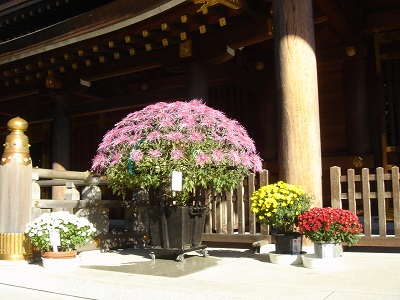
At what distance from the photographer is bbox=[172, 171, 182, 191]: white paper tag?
5.18m

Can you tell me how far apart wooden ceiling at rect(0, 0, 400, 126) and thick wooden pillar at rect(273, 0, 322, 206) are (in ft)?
3.98

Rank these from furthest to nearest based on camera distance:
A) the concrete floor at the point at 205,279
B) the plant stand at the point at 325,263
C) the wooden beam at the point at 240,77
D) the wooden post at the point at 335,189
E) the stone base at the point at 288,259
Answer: the wooden beam at the point at 240,77, the wooden post at the point at 335,189, the stone base at the point at 288,259, the plant stand at the point at 325,263, the concrete floor at the point at 205,279

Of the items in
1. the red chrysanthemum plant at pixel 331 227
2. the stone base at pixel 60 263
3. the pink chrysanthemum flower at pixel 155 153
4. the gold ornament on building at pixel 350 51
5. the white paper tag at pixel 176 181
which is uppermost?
the gold ornament on building at pixel 350 51

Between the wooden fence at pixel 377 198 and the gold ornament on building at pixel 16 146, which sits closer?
the wooden fence at pixel 377 198

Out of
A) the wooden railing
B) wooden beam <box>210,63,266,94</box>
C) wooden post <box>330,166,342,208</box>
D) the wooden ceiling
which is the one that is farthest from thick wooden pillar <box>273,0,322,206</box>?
wooden beam <box>210,63,266,94</box>

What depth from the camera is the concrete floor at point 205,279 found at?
362 centimetres

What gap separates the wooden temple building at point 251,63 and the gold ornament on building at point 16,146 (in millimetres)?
2374

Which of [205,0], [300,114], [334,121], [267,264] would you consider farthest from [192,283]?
[334,121]

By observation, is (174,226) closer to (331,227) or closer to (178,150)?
(178,150)

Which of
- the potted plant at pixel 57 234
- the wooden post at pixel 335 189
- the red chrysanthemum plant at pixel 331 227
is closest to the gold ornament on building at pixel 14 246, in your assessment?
the potted plant at pixel 57 234

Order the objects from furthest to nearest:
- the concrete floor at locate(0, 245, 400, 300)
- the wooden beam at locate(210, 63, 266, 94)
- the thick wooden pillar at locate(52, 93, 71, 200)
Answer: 1. the thick wooden pillar at locate(52, 93, 71, 200)
2. the wooden beam at locate(210, 63, 266, 94)
3. the concrete floor at locate(0, 245, 400, 300)

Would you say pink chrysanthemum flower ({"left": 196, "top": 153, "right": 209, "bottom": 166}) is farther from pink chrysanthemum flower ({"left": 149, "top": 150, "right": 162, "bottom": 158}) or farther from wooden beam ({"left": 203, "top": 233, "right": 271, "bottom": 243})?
wooden beam ({"left": 203, "top": 233, "right": 271, "bottom": 243})

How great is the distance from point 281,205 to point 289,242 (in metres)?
0.43

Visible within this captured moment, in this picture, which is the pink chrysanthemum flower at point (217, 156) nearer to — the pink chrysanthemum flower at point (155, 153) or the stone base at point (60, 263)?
Answer: the pink chrysanthemum flower at point (155, 153)
